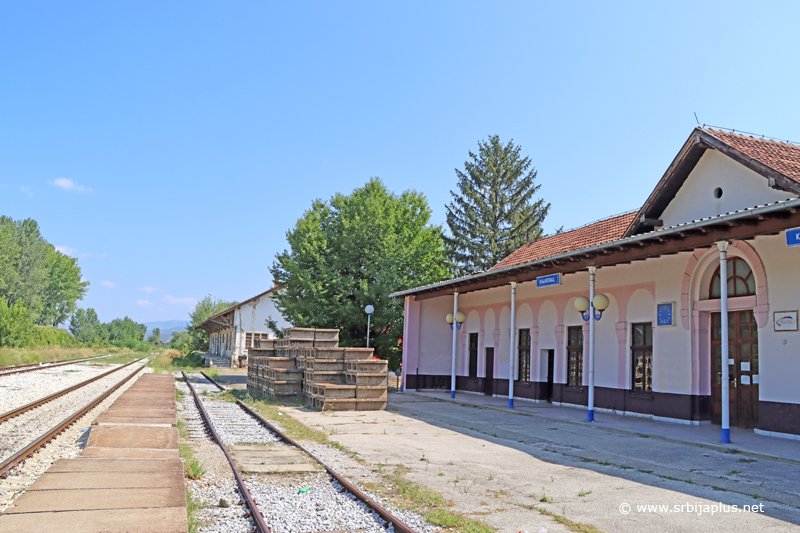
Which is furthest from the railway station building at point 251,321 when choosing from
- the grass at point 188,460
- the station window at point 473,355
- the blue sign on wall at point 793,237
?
the blue sign on wall at point 793,237

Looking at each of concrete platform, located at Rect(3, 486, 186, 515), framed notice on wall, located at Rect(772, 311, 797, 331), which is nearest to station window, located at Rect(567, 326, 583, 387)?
framed notice on wall, located at Rect(772, 311, 797, 331)

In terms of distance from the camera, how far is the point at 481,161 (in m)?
45.7

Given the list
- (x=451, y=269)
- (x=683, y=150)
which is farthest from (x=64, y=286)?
(x=683, y=150)

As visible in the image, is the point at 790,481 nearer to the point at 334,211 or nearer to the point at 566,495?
the point at 566,495

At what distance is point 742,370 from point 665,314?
2.21m

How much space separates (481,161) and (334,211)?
1697 centimetres

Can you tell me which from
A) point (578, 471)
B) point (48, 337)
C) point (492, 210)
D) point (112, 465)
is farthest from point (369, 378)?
point (48, 337)

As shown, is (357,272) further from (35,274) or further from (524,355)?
(35,274)

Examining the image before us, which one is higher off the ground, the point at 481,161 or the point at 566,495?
the point at 481,161

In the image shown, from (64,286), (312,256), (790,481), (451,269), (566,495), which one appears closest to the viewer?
(566,495)

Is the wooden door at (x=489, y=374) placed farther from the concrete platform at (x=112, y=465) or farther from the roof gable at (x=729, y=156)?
the concrete platform at (x=112, y=465)

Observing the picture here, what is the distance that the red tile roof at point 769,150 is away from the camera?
1225cm

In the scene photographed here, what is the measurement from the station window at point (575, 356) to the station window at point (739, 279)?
4908 mm

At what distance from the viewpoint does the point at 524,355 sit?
811 inches
